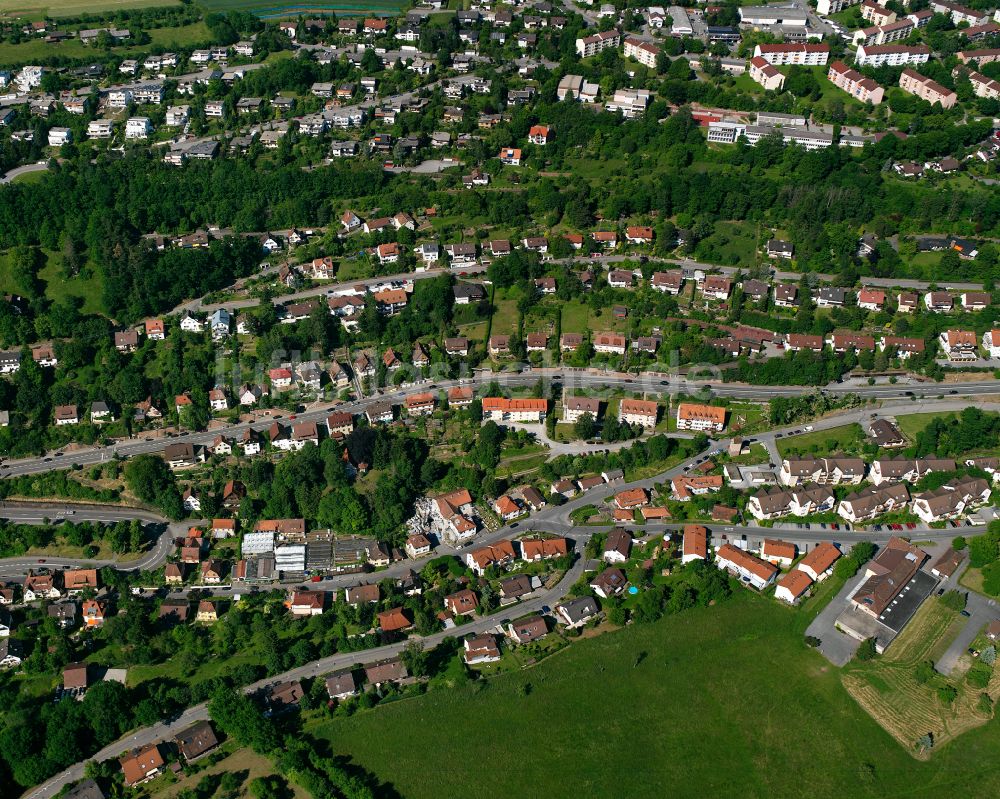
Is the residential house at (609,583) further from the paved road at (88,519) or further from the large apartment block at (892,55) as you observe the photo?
the large apartment block at (892,55)

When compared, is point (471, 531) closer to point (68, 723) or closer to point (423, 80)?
point (68, 723)

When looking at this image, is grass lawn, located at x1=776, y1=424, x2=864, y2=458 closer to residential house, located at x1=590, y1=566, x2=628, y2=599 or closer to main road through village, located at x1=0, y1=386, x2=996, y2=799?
main road through village, located at x1=0, y1=386, x2=996, y2=799

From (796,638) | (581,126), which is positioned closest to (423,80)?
(581,126)

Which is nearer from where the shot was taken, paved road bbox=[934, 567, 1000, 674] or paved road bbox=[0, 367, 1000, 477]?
paved road bbox=[934, 567, 1000, 674]

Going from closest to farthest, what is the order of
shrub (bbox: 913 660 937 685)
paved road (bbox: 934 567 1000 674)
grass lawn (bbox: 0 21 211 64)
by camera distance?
shrub (bbox: 913 660 937 685), paved road (bbox: 934 567 1000 674), grass lawn (bbox: 0 21 211 64)

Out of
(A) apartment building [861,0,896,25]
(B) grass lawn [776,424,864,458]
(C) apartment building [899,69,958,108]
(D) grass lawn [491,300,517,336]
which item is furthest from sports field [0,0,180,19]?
(B) grass lawn [776,424,864,458]

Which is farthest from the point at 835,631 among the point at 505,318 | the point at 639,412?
the point at 505,318

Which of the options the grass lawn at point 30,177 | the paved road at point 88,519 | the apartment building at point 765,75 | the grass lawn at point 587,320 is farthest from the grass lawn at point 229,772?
the apartment building at point 765,75
